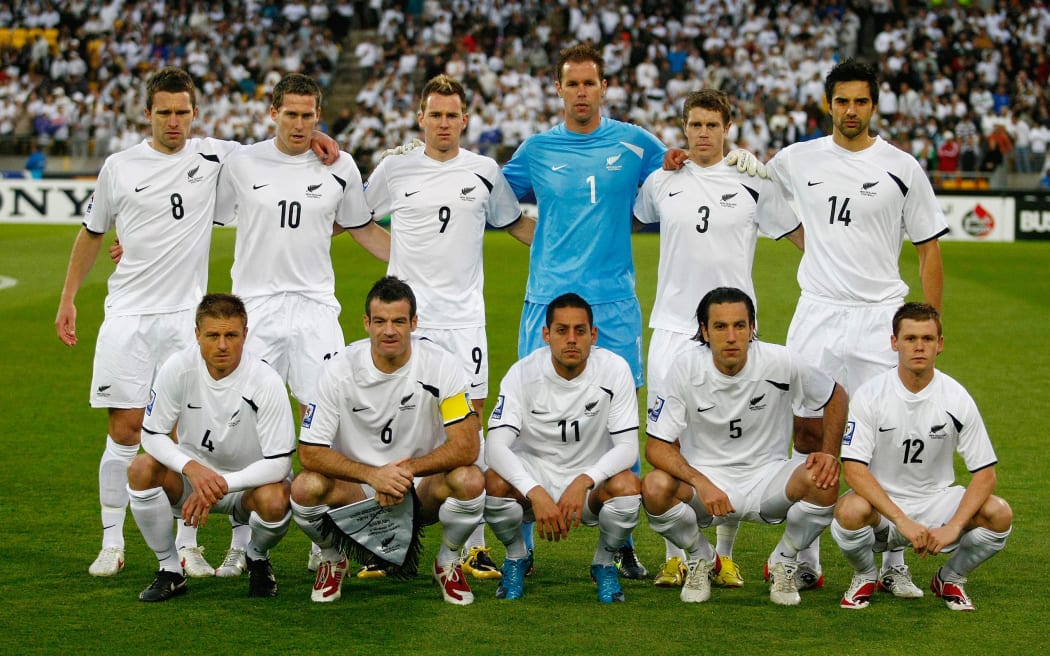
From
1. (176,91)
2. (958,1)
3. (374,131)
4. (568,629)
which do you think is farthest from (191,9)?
(568,629)

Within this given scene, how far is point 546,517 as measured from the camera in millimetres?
5789

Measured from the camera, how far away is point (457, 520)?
6.00 meters

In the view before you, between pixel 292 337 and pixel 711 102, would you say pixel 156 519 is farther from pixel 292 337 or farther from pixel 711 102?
pixel 711 102

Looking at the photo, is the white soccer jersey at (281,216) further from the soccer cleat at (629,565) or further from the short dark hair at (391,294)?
the soccer cleat at (629,565)

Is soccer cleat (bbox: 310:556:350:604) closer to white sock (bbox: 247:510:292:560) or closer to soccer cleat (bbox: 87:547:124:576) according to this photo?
white sock (bbox: 247:510:292:560)

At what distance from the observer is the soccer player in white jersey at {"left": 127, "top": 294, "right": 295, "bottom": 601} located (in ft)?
19.5

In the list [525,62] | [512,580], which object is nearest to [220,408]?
[512,580]

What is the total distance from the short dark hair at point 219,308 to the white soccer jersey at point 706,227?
82.5 inches

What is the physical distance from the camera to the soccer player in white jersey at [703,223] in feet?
21.8

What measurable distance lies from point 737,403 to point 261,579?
2.35 metres

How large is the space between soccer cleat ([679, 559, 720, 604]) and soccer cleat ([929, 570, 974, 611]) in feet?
3.42

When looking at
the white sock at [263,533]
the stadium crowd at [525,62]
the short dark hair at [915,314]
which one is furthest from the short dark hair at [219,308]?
the stadium crowd at [525,62]

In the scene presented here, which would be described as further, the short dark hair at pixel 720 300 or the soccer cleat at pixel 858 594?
the short dark hair at pixel 720 300

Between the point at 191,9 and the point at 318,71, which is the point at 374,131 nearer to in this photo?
the point at 318,71
